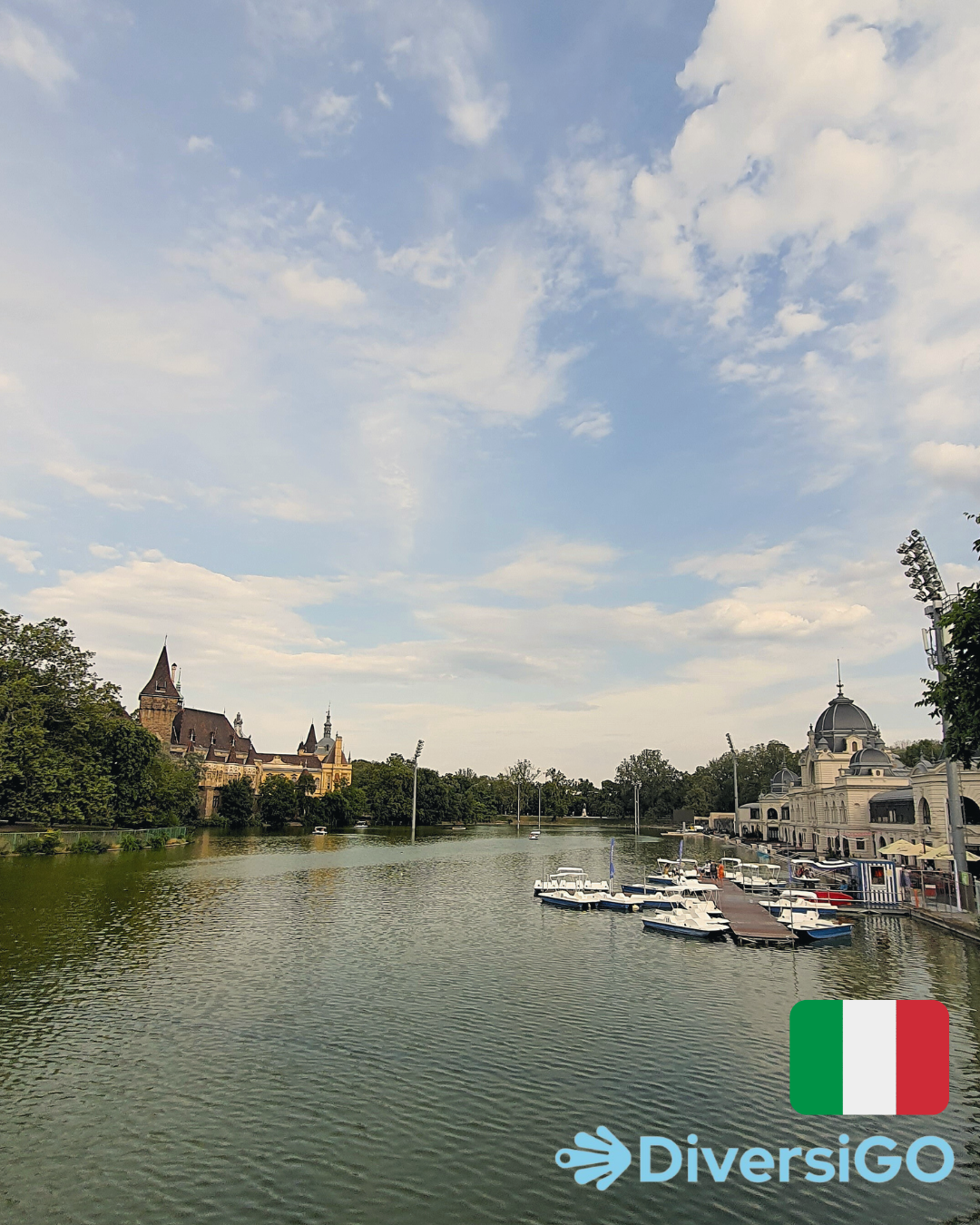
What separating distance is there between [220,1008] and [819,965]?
24.0 meters

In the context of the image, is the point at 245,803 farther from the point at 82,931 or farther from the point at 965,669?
the point at 965,669

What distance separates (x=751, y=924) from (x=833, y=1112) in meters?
25.6

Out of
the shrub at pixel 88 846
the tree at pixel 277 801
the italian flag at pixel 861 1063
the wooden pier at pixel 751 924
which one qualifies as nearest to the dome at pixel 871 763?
the wooden pier at pixel 751 924

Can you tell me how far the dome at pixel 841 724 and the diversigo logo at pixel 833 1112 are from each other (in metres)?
77.8

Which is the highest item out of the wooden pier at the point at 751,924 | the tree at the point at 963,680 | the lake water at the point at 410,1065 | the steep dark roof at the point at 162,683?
the steep dark roof at the point at 162,683

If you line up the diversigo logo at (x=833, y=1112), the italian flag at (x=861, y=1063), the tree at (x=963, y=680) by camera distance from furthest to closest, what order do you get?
the tree at (x=963, y=680)
the italian flag at (x=861, y=1063)
the diversigo logo at (x=833, y=1112)

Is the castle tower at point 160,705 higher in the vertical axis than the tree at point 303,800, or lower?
higher

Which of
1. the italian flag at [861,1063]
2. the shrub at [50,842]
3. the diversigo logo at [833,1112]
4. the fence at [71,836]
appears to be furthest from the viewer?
the shrub at [50,842]

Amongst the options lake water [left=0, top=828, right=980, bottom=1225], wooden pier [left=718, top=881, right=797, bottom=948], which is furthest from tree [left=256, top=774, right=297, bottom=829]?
wooden pier [left=718, top=881, right=797, bottom=948]

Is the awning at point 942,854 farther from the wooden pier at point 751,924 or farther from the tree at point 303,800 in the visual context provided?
the tree at point 303,800

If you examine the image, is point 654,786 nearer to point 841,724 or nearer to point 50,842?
point 841,724

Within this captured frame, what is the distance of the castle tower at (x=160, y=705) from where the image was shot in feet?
465

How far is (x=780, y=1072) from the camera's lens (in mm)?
19875

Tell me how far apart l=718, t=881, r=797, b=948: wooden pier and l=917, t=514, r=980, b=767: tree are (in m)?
15.9
